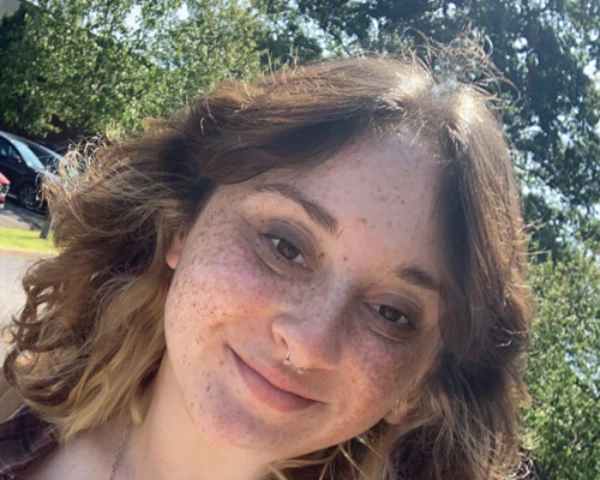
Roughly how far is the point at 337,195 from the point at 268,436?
592 mm

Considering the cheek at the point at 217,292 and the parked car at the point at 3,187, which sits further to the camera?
the parked car at the point at 3,187

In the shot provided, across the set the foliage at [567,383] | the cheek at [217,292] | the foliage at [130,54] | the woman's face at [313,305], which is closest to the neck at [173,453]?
the woman's face at [313,305]

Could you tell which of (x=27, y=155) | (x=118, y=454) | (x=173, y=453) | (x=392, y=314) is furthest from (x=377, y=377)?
(x=27, y=155)

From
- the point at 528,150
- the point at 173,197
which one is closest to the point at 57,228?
the point at 173,197

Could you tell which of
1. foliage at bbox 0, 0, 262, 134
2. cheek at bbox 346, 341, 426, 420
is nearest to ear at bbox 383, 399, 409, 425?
cheek at bbox 346, 341, 426, 420

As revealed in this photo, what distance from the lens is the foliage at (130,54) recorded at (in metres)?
12.0

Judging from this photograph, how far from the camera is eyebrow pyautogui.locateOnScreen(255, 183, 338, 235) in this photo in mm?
1664

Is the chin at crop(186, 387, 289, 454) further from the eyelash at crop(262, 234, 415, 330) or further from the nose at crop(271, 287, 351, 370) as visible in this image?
the eyelash at crop(262, 234, 415, 330)

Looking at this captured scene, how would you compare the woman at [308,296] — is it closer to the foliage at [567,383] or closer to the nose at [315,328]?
the nose at [315,328]

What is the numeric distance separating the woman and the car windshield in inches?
545

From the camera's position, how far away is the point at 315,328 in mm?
1607

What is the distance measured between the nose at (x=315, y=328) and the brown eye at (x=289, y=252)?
0.10 metres

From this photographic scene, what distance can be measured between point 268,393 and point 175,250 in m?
0.63

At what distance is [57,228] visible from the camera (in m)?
2.42
